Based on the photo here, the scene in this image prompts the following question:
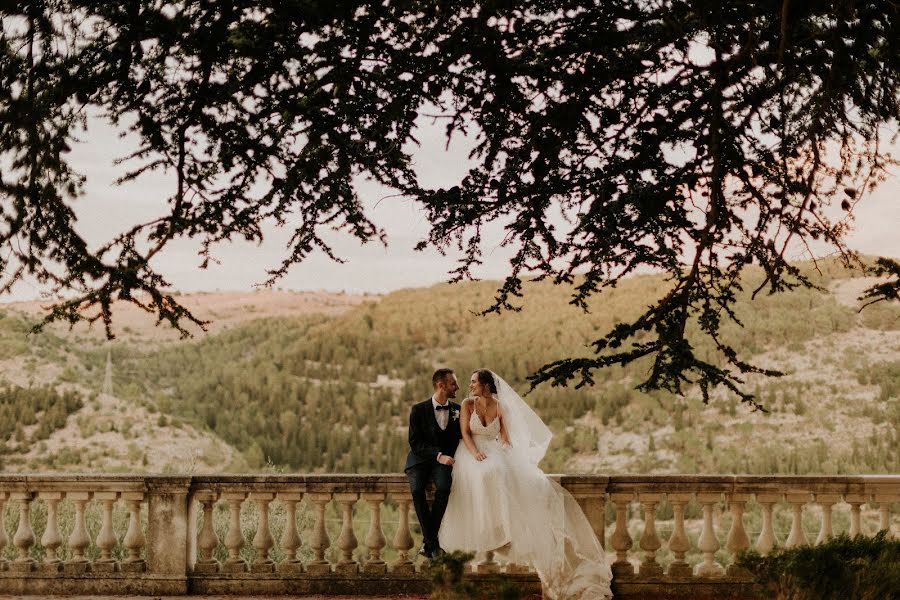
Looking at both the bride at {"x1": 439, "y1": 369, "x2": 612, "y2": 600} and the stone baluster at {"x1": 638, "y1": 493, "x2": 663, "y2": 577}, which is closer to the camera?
the bride at {"x1": 439, "y1": 369, "x2": 612, "y2": 600}

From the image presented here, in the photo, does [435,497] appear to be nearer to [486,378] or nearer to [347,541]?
Answer: [347,541]

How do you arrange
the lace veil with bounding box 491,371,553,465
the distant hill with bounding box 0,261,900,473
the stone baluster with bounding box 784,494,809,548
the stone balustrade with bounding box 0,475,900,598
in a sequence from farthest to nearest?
1. the distant hill with bounding box 0,261,900,473
2. the lace veil with bounding box 491,371,553,465
3. the stone balustrade with bounding box 0,475,900,598
4. the stone baluster with bounding box 784,494,809,548

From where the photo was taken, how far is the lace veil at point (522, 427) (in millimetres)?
8828

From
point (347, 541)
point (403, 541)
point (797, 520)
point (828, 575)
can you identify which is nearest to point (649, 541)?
point (797, 520)

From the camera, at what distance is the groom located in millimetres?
8312

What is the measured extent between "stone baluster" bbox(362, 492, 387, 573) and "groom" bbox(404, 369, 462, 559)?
0.31m

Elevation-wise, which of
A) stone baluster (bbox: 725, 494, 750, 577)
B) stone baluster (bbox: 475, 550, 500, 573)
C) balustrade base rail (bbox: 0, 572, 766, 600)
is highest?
stone baluster (bbox: 725, 494, 750, 577)

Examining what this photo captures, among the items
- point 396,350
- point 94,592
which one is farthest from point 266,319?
point 94,592

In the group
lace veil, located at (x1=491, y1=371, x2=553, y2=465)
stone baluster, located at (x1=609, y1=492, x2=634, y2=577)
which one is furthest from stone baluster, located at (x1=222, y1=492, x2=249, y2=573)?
stone baluster, located at (x1=609, y1=492, x2=634, y2=577)

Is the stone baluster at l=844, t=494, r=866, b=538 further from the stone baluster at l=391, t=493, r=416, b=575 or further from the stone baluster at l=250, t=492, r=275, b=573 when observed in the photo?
the stone baluster at l=250, t=492, r=275, b=573

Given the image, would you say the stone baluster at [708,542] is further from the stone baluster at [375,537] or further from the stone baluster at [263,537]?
the stone baluster at [263,537]

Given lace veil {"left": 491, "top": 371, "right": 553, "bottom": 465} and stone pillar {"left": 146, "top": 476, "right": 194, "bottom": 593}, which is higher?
lace veil {"left": 491, "top": 371, "right": 553, "bottom": 465}

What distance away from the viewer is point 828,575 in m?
5.52

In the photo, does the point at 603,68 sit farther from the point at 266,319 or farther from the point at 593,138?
the point at 266,319
